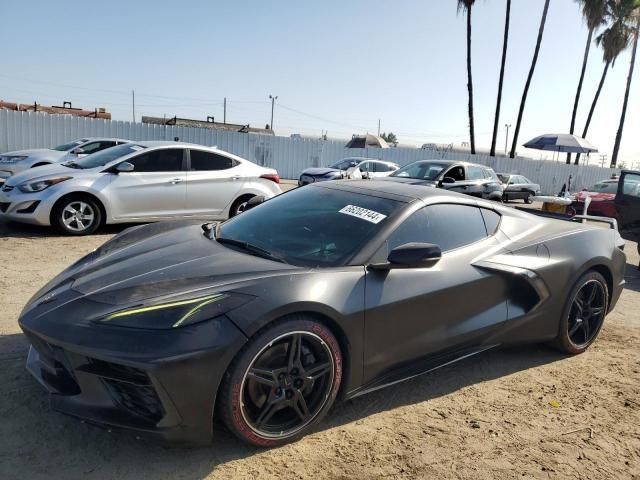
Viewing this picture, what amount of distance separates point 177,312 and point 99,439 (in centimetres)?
83

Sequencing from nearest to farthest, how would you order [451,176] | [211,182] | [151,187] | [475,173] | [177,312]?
1. [177,312]
2. [151,187]
3. [211,182]
4. [451,176]
5. [475,173]

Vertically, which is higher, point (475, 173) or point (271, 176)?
point (475, 173)

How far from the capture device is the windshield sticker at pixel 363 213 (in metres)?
3.15

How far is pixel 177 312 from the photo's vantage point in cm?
230

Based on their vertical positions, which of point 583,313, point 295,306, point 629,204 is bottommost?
point 583,313

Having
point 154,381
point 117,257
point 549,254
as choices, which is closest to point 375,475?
point 154,381

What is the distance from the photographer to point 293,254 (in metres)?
2.98

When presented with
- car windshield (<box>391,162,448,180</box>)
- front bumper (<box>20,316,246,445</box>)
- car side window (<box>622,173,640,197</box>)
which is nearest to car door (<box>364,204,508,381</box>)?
front bumper (<box>20,316,246,445</box>)

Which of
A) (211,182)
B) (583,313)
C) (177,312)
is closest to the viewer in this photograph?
(177,312)

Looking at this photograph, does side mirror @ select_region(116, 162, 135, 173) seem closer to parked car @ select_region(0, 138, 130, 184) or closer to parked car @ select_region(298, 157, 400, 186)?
parked car @ select_region(0, 138, 130, 184)

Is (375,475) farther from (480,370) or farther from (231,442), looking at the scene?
(480,370)

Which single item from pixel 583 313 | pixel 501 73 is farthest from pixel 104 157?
pixel 501 73

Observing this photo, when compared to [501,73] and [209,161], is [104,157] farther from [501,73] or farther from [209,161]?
[501,73]

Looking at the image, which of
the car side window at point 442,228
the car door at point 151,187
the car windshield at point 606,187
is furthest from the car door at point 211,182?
the car windshield at point 606,187
